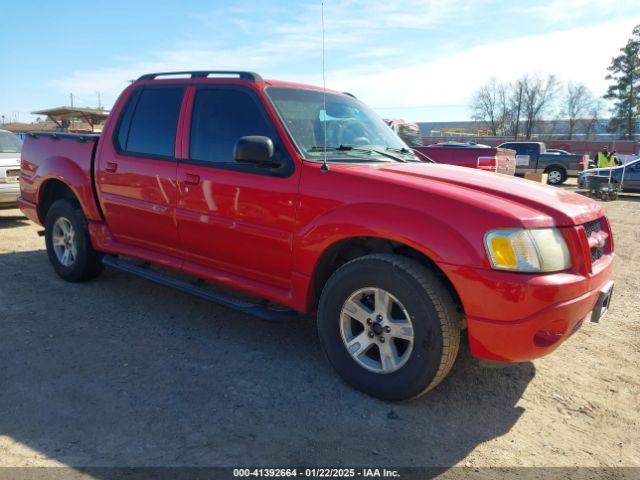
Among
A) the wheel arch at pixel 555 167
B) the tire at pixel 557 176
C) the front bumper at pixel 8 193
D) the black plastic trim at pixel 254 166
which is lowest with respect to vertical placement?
the tire at pixel 557 176

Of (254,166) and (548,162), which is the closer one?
(254,166)

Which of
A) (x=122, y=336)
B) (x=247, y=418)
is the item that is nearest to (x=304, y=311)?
(x=247, y=418)

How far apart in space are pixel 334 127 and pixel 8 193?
696 cm

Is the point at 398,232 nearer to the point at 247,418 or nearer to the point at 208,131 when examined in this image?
the point at 247,418

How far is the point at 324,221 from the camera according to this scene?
3.26 metres

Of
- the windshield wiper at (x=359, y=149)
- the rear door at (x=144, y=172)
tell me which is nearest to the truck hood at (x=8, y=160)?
the rear door at (x=144, y=172)

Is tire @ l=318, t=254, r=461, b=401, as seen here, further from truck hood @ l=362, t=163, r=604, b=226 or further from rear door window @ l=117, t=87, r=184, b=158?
rear door window @ l=117, t=87, r=184, b=158

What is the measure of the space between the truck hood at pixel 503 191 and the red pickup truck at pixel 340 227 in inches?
0.7

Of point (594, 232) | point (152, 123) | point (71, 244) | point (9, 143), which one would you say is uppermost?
point (152, 123)

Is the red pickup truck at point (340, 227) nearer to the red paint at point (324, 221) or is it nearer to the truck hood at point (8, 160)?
the red paint at point (324, 221)

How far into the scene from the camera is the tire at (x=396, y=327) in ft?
9.46

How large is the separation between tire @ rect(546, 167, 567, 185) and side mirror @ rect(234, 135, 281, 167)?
2150 centimetres

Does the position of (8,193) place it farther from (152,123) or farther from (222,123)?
(222,123)

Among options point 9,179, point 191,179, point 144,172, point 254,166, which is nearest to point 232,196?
point 254,166
